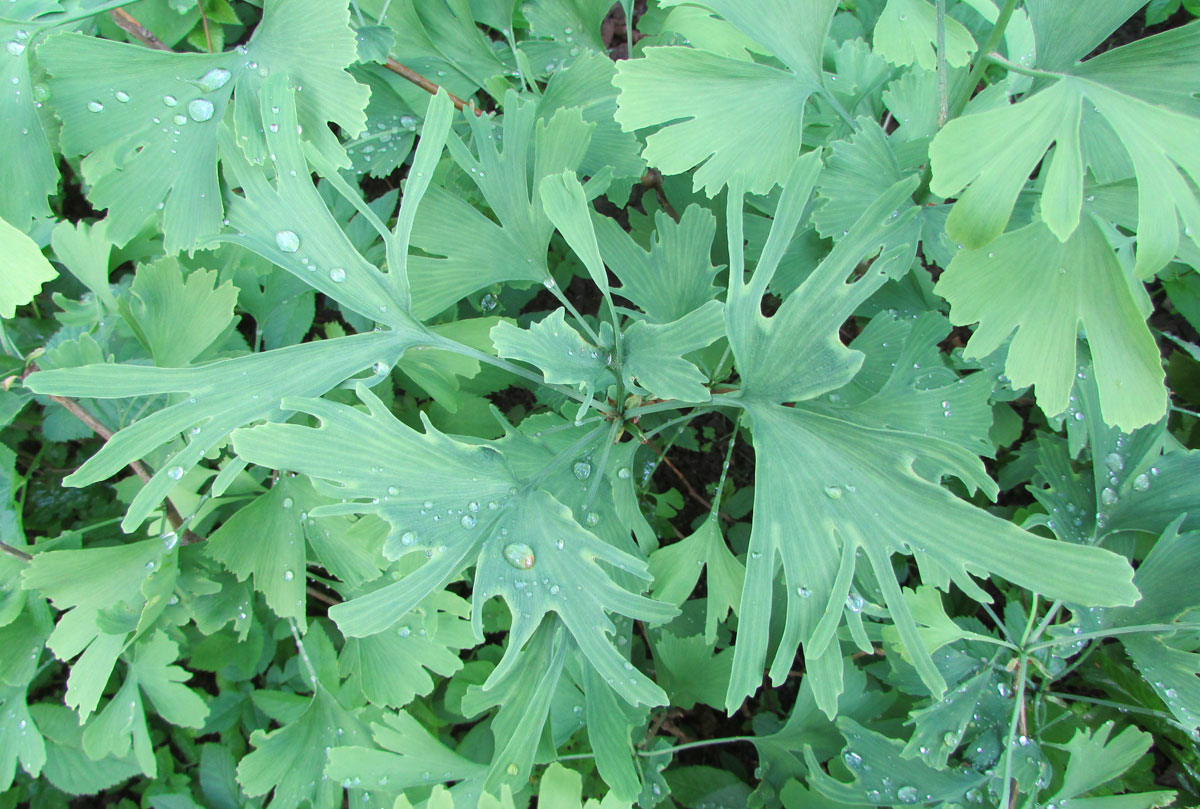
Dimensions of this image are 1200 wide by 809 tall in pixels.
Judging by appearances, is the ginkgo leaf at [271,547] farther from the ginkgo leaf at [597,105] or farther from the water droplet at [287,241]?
the ginkgo leaf at [597,105]

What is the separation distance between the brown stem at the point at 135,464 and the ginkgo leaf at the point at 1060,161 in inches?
44.6

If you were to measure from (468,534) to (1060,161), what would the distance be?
0.66 m

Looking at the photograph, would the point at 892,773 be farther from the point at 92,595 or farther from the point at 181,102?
the point at 181,102

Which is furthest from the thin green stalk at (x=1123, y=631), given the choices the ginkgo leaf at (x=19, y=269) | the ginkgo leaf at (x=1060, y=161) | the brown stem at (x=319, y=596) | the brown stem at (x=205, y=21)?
the brown stem at (x=205, y=21)

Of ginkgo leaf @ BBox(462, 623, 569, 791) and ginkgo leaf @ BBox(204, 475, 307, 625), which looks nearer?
ginkgo leaf @ BBox(462, 623, 569, 791)

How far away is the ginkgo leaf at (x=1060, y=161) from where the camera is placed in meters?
0.61

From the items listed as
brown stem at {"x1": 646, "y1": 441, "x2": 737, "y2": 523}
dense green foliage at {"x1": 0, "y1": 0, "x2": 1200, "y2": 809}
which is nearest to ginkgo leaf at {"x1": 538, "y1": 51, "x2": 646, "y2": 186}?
dense green foliage at {"x1": 0, "y1": 0, "x2": 1200, "y2": 809}

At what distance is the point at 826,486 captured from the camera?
2.31 feet

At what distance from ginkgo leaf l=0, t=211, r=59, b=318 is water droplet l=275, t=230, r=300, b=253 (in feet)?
0.82

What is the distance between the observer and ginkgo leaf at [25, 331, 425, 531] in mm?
714

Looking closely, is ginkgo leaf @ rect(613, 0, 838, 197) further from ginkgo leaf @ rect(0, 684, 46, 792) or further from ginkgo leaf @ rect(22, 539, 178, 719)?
ginkgo leaf @ rect(0, 684, 46, 792)

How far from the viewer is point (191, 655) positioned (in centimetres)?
129

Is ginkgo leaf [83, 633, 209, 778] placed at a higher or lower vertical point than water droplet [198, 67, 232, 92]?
lower

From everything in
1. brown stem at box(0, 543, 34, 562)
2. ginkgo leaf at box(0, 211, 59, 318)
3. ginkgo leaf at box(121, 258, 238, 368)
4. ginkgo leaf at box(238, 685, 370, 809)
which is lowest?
ginkgo leaf at box(238, 685, 370, 809)
